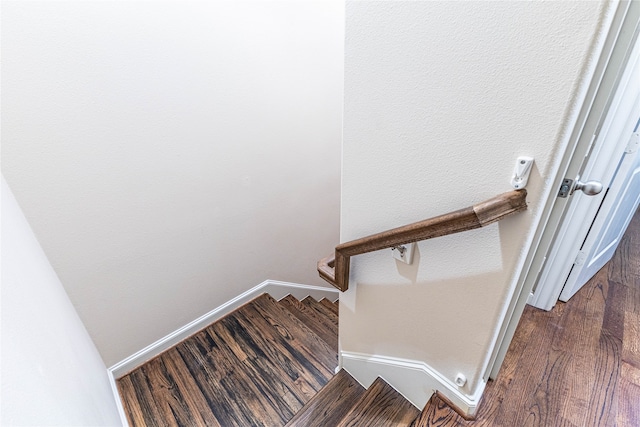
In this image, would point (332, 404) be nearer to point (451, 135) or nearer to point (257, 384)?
point (257, 384)

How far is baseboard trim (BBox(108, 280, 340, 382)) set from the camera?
5.86 feet

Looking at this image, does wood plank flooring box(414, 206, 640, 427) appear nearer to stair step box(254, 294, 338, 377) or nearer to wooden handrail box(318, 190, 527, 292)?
wooden handrail box(318, 190, 527, 292)

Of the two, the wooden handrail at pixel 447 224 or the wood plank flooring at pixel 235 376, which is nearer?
the wooden handrail at pixel 447 224

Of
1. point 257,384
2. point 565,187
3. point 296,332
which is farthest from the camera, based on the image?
point 296,332

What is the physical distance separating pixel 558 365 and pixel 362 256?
935mm

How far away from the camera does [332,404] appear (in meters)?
1.41

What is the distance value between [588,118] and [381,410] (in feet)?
4.18

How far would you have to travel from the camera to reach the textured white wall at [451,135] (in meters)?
0.59

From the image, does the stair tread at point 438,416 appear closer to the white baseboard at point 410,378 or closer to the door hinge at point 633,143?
the white baseboard at point 410,378

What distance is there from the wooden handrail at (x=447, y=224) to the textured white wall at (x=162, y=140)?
44.2 inches

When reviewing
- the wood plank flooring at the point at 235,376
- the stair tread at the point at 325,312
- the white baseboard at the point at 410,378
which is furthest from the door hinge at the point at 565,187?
the stair tread at the point at 325,312

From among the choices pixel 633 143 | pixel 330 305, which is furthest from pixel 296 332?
pixel 633 143

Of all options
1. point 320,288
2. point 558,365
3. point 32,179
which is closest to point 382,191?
point 558,365

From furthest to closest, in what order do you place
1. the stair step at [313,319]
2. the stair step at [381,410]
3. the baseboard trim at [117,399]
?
the stair step at [313,319] → the baseboard trim at [117,399] → the stair step at [381,410]
